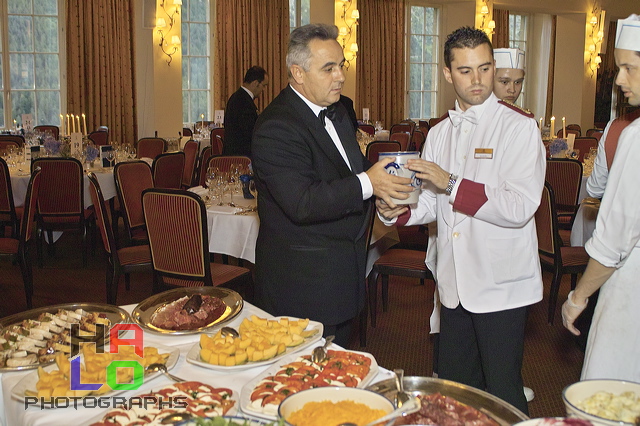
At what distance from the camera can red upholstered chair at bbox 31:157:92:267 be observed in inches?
210

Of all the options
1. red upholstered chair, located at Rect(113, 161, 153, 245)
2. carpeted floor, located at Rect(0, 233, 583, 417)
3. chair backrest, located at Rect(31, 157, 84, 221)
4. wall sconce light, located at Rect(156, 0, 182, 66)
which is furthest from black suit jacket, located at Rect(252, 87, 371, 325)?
wall sconce light, located at Rect(156, 0, 182, 66)

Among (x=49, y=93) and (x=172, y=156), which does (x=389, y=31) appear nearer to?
(x=49, y=93)

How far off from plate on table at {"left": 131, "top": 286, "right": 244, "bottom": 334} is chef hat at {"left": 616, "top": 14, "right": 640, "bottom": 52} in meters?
1.21

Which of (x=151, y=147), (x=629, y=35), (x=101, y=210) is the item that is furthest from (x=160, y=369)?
(x=151, y=147)

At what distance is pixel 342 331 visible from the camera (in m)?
2.32

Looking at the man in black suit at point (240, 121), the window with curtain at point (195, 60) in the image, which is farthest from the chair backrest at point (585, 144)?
the window with curtain at point (195, 60)

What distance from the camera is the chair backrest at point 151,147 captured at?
8.17 m

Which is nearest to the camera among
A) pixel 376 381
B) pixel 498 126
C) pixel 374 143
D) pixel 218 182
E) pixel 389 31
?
pixel 376 381

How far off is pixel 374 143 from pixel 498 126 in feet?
16.2

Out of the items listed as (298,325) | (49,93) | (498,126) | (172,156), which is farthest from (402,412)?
(49,93)

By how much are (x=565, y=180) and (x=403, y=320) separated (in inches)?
66.6

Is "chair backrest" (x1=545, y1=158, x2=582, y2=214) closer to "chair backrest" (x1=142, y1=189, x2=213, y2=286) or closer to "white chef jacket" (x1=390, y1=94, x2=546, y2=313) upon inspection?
"chair backrest" (x1=142, y1=189, x2=213, y2=286)

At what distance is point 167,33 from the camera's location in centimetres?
1043

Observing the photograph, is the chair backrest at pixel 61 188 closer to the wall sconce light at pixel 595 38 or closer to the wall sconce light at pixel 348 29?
the wall sconce light at pixel 348 29
